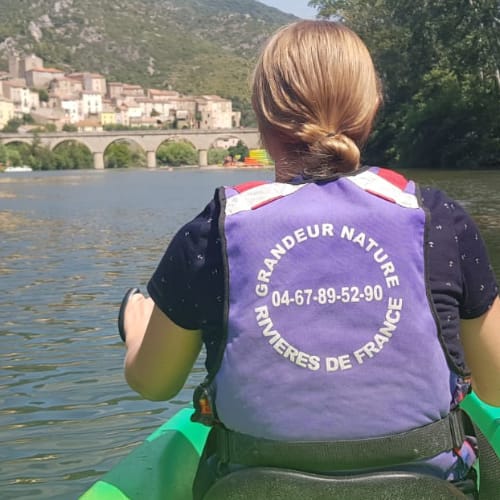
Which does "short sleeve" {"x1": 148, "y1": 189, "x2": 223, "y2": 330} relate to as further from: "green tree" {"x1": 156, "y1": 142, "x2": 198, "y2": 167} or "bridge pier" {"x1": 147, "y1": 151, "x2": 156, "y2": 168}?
"green tree" {"x1": 156, "y1": 142, "x2": 198, "y2": 167}

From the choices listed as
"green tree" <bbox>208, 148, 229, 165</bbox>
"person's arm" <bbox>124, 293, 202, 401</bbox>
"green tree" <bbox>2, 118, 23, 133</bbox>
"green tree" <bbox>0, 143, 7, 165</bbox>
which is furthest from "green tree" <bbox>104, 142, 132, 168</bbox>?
"person's arm" <bbox>124, 293, 202, 401</bbox>

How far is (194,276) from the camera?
167 cm

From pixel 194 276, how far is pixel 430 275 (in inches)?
17.7

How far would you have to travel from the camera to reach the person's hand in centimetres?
187

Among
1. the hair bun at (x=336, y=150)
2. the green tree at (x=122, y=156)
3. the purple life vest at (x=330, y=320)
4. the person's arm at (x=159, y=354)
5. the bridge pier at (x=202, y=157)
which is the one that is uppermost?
the hair bun at (x=336, y=150)

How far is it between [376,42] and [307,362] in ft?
144

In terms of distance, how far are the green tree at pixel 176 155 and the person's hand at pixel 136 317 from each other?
111 meters

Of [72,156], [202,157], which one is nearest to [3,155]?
[72,156]

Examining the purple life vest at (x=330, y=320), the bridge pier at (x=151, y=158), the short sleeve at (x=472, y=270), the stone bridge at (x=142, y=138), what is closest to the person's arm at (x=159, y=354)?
the purple life vest at (x=330, y=320)

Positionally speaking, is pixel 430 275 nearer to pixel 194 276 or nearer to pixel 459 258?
pixel 459 258

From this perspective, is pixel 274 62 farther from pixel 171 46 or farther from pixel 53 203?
pixel 171 46

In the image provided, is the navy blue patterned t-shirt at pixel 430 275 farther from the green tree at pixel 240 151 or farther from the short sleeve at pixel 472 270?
the green tree at pixel 240 151

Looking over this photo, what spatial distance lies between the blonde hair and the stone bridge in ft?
326

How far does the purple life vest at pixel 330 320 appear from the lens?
1567 mm
